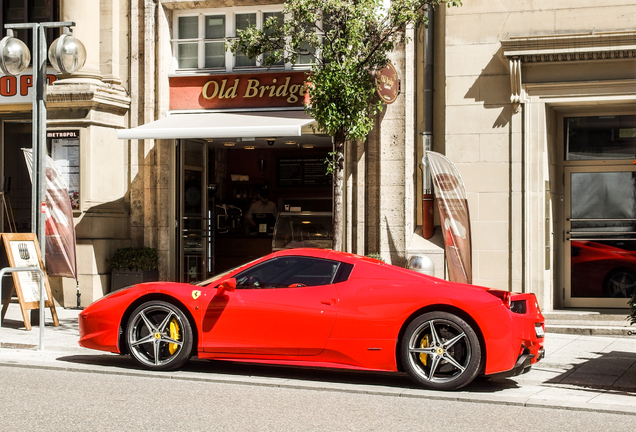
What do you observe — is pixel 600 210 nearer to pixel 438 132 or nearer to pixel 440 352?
pixel 438 132

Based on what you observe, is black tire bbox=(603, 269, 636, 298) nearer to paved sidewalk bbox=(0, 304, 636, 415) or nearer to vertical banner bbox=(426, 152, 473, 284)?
vertical banner bbox=(426, 152, 473, 284)

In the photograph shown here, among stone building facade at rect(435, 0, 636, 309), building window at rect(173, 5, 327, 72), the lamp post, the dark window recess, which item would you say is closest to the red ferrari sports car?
the lamp post

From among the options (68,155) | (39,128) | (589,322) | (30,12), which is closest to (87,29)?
(30,12)

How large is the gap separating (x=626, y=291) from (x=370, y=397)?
305 inches

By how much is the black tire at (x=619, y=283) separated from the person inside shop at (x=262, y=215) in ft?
23.4

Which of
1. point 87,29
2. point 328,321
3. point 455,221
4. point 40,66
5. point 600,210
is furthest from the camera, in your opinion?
point 87,29

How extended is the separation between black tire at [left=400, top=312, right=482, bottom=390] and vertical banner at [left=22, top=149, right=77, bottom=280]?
763cm

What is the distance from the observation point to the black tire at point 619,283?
13.3 metres

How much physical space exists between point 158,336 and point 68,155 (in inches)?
294

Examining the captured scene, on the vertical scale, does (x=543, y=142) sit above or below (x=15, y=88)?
below

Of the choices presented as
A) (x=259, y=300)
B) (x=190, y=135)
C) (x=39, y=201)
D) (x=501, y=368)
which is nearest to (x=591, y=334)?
(x=501, y=368)

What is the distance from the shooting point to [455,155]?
1343cm

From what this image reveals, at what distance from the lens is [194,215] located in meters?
15.6

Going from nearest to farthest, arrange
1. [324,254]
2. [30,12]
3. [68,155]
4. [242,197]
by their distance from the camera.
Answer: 1. [324,254]
2. [68,155]
3. [30,12]
4. [242,197]
